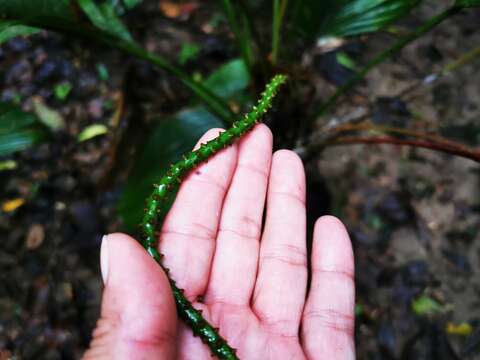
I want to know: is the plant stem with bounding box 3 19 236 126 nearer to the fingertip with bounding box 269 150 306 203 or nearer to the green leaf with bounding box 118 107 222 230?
the green leaf with bounding box 118 107 222 230

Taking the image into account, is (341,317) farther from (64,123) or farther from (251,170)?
(64,123)

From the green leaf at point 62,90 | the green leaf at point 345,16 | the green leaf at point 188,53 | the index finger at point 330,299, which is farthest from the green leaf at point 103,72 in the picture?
the index finger at point 330,299

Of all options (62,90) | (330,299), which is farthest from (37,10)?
(330,299)

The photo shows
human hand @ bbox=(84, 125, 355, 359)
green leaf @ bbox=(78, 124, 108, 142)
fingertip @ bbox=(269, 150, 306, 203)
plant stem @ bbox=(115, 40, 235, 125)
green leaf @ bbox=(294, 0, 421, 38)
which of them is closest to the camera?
human hand @ bbox=(84, 125, 355, 359)

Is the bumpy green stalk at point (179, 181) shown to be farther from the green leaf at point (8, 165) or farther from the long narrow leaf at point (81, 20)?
the green leaf at point (8, 165)

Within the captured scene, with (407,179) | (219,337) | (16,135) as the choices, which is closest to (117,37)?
(16,135)

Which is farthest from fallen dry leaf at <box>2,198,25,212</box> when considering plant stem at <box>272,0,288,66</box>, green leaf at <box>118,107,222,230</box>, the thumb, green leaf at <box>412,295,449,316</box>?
green leaf at <box>412,295,449,316</box>
